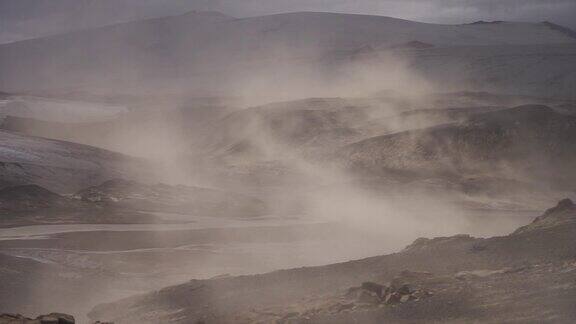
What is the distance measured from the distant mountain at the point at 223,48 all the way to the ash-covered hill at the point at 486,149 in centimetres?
2467

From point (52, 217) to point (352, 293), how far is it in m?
15.1

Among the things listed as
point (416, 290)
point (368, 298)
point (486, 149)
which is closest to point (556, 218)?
point (416, 290)

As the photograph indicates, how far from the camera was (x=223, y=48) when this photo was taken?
312ft

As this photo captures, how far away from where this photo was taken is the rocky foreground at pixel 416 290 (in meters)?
10.8

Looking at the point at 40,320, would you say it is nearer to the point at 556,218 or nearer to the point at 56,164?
the point at 556,218

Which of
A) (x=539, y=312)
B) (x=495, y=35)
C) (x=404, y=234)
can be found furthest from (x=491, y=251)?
(x=495, y=35)

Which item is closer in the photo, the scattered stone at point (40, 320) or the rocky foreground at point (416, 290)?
the scattered stone at point (40, 320)

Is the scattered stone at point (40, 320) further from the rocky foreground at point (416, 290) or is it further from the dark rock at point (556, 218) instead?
the dark rock at point (556, 218)

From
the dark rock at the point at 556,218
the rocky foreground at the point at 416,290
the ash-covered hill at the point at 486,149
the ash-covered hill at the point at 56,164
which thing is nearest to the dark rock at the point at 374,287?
the rocky foreground at the point at 416,290

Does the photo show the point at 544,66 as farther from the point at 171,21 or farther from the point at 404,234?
the point at 171,21

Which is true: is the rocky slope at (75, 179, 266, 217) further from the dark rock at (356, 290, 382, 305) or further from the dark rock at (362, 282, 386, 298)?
the dark rock at (356, 290, 382, 305)

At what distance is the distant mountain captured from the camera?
79938mm

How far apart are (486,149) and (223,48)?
5920cm

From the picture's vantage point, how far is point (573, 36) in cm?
8788
